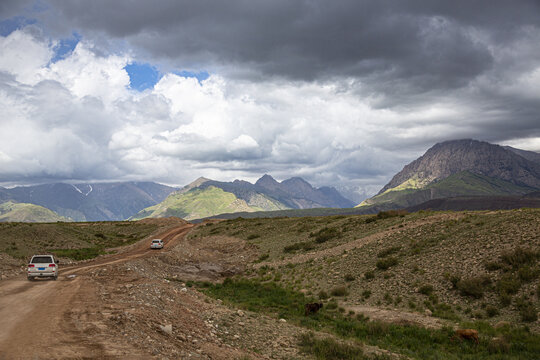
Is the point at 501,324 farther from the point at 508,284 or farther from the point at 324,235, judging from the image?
the point at 324,235

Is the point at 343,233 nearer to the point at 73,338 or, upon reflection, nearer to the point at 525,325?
the point at 525,325

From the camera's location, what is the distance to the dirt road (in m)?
12.6

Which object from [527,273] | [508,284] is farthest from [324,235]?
[527,273]

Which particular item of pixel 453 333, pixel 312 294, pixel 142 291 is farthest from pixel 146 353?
pixel 312 294

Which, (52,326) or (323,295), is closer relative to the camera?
(52,326)

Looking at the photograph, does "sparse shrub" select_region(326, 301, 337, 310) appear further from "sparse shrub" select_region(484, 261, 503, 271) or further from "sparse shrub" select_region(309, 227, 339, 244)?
"sparse shrub" select_region(309, 227, 339, 244)

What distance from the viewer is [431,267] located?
29.8 m

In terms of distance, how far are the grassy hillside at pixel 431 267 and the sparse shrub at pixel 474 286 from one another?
68mm

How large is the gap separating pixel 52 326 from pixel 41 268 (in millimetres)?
19714

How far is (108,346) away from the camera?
1321 centimetres

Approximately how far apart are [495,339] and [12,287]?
35.1m

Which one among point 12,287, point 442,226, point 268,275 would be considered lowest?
point 268,275

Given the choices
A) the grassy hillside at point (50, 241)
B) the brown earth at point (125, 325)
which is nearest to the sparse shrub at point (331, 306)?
the brown earth at point (125, 325)

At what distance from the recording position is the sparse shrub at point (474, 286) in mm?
24203
